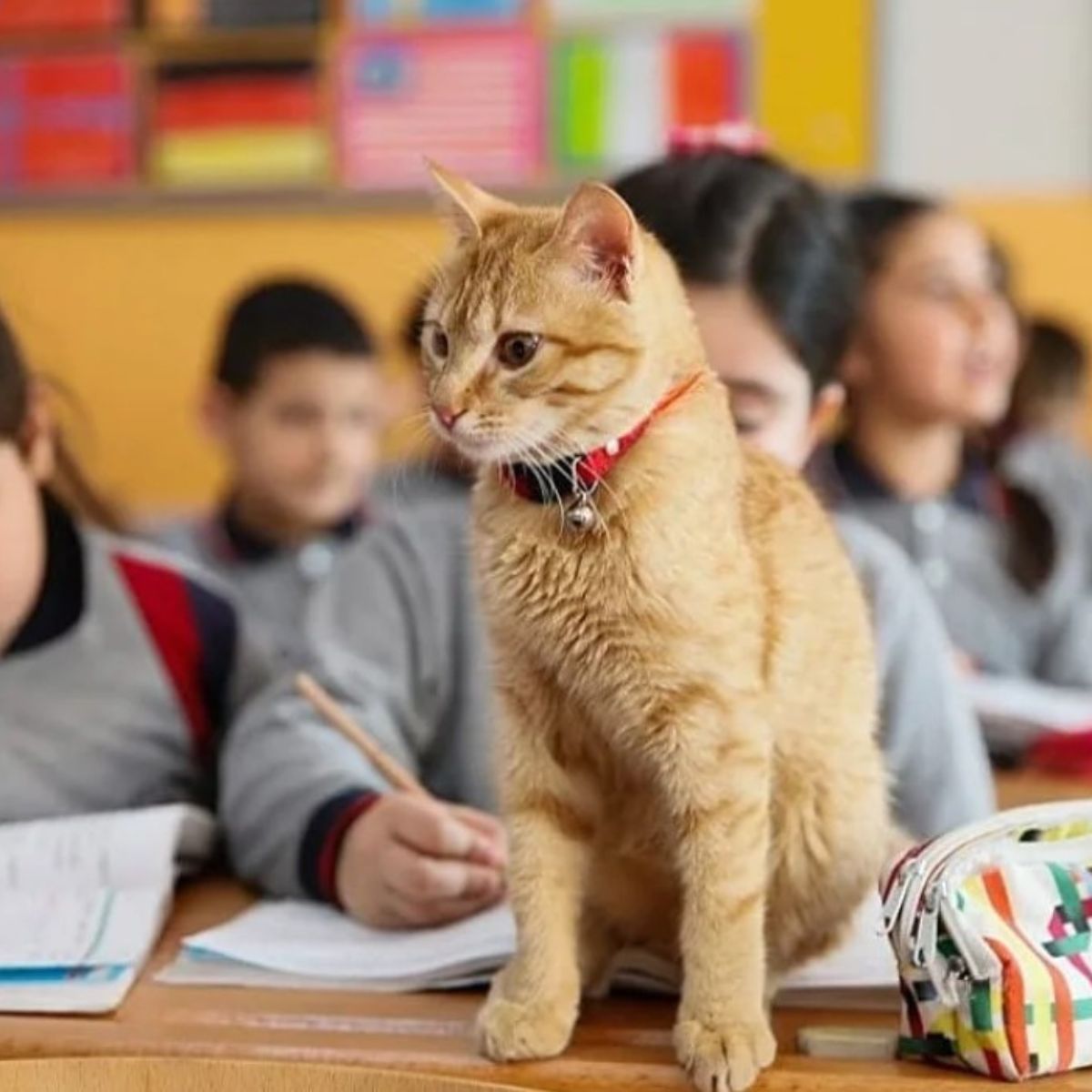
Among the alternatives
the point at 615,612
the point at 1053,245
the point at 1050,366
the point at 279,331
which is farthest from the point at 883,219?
the point at 615,612

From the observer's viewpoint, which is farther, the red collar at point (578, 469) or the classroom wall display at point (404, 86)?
the classroom wall display at point (404, 86)

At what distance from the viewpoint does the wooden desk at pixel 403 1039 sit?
86 centimetres

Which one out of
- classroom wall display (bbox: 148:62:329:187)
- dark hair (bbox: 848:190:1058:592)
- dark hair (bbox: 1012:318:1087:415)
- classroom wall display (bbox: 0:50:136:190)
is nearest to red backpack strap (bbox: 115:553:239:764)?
dark hair (bbox: 848:190:1058:592)

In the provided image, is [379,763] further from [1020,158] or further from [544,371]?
[1020,158]

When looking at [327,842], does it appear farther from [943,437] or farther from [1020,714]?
[943,437]

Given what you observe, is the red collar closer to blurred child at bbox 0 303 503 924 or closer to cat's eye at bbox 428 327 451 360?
cat's eye at bbox 428 327 451 360

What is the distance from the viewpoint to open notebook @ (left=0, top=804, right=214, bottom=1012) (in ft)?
3.22

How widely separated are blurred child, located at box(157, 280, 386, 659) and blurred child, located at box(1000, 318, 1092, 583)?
94cm

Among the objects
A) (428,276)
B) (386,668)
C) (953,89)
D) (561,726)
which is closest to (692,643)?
(561,726)

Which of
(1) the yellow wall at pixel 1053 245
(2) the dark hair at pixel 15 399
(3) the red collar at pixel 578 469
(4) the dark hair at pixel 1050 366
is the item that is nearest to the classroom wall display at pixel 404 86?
(1) the yellow wall at pixel 1053 245

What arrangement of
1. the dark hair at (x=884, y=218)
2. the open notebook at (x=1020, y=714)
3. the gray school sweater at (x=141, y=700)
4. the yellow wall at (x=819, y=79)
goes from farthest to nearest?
the yellow wall at (x=819, y=79)
the dark hair at (x=884, y=218)
the open notebook at (x=1020, y=714)
the gray school sweater at (x=141, y=700)

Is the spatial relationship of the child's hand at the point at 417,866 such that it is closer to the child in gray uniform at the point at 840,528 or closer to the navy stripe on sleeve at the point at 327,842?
the navy stripe on sleeve at the point at 327,842

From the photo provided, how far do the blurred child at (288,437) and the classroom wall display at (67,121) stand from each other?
0.68m

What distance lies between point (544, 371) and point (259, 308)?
1832mm
